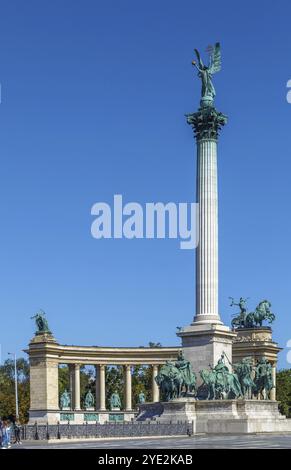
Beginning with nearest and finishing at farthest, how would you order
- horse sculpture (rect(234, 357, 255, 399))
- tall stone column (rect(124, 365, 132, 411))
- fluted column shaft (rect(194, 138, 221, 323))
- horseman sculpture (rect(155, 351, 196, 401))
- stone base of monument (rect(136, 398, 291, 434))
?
stone base of monument (rect(136, 398, 291, 434))
horseman sculpture (rect(155, 351, 196, 401))
horse sculpture (rect(234, 357, 255, 399))
fluted column shaft (rect(194, 138, 221, 323))
tall stone column (rect(124, 365, 132, 411))

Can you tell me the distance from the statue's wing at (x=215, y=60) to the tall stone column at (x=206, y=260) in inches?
120

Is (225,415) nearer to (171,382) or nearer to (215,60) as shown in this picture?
(171,382)

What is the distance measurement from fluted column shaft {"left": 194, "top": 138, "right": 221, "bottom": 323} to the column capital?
1.66m

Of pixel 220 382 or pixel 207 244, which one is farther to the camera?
pixel 207 244

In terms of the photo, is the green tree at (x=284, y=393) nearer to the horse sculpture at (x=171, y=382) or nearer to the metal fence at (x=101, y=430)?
the horse sculpture at (x=171, y=382)

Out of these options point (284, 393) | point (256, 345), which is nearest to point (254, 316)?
point (256, 345)

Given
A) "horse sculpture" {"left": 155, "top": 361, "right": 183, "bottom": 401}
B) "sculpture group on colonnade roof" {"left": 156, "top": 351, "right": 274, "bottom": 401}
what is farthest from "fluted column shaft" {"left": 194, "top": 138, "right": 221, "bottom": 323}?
"horse sculpture" {"left": 155, "top": 361, "right": 183, "bottom": 401}

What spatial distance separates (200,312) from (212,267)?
361cm

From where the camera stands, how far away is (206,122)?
7662 cm

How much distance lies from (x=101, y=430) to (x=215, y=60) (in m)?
33.6

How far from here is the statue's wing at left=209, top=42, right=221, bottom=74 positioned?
7950 cm

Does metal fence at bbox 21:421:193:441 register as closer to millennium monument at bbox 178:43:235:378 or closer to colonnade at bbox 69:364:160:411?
millennium monument at bbox 178:43:235:378

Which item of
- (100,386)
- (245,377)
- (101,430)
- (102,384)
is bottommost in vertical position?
(101,430)
